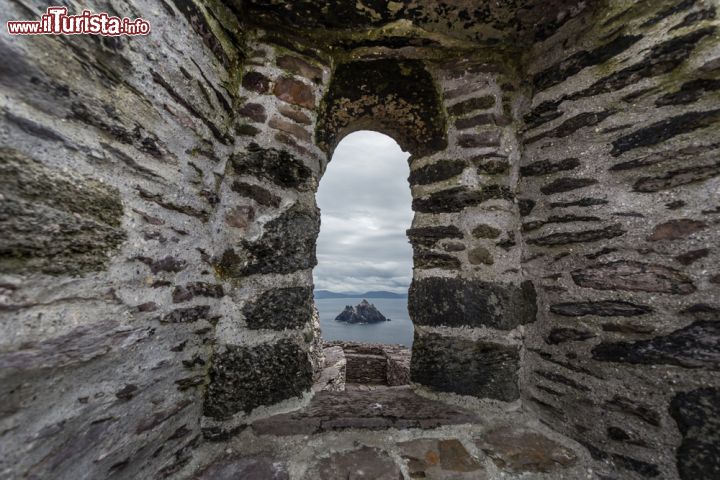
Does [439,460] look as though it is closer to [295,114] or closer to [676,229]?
[676,229]

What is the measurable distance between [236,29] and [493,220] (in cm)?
180

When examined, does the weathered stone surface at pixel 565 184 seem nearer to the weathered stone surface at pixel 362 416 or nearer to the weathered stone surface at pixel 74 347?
the weathered stone surface at pixel 362 416

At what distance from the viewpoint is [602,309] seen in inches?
53.6

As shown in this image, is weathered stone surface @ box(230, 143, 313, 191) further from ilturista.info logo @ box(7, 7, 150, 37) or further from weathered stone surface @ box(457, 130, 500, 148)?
weathered stone surface @ box(457, 130, 500, 148)

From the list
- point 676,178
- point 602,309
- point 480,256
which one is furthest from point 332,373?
point 676,178

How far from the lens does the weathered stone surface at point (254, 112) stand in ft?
5.32

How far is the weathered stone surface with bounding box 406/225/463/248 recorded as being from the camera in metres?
1.79

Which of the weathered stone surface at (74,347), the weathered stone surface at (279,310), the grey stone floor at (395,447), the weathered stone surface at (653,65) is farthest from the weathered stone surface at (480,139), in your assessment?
the weathered stone surface at (74,347)

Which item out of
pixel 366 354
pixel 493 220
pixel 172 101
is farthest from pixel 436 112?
pixel 366 354

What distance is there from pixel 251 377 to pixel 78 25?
1465 mm

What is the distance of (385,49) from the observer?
180 cm

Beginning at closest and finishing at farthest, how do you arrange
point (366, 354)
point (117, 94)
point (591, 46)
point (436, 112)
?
point (117, 94) → point (591, 46) → point (436, 112) → point (366, 354)

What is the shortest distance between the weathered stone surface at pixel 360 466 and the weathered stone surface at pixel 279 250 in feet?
2.95

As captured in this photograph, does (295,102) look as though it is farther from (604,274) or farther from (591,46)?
(604,274)
